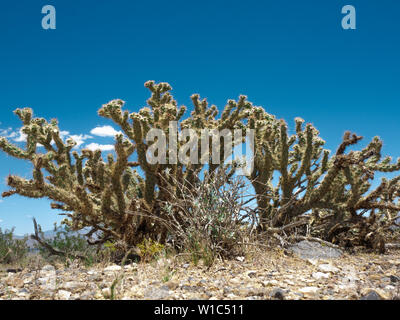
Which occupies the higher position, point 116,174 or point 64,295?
point 116,174

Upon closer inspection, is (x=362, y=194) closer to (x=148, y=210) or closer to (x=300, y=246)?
(x=300, y=246)

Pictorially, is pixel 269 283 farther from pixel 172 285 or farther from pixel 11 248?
pixel 11 248

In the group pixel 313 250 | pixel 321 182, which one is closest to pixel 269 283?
pixel 313 250

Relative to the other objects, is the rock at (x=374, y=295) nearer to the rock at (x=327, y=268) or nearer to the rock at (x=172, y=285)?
the rock at (x=327, y=268)

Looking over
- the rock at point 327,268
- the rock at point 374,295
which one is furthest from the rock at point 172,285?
the rock at point 327,268

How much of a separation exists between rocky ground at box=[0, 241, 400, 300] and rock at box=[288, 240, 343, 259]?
17.2 inches

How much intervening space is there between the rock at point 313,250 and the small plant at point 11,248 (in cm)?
623

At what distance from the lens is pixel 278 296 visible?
2.92m

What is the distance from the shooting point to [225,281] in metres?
3.50

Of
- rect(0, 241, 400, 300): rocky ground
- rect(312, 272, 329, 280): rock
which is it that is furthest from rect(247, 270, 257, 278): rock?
rect(312, 272, 329, 280): rock

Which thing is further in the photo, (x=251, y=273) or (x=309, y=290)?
(x=251, y=273)

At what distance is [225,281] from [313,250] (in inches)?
97.9

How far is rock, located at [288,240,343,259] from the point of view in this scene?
16.9 feet

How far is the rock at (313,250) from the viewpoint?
5.16 metres
